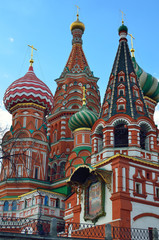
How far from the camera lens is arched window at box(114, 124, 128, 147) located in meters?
19.0

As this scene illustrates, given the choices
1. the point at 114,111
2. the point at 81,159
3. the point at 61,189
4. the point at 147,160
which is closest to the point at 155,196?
the point at 147,160

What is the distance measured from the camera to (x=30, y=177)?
89.0ft

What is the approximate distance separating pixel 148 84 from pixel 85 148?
7093 mm

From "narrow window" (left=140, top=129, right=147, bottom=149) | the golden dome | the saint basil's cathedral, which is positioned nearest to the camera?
the saint basil's cathedral

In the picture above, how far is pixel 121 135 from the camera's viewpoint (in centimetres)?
1925

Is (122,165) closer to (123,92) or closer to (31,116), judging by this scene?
(123,92)

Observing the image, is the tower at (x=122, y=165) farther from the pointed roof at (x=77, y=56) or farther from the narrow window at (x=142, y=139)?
the pointed roof at (x=77, y=56)

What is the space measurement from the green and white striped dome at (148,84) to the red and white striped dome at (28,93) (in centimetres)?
801

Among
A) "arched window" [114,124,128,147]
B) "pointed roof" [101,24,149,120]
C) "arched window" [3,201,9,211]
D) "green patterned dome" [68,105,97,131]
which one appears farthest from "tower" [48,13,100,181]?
"arched window" [114,124,128,147]

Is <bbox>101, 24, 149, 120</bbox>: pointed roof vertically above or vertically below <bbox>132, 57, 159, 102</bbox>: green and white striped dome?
below

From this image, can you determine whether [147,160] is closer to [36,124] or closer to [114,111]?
[114,111]

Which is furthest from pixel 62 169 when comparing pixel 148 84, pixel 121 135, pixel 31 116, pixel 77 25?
pixel 77 25

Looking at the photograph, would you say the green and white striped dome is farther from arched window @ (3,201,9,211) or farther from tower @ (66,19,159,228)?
arched window @ (3,201,9,211)

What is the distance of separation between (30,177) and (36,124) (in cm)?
475
